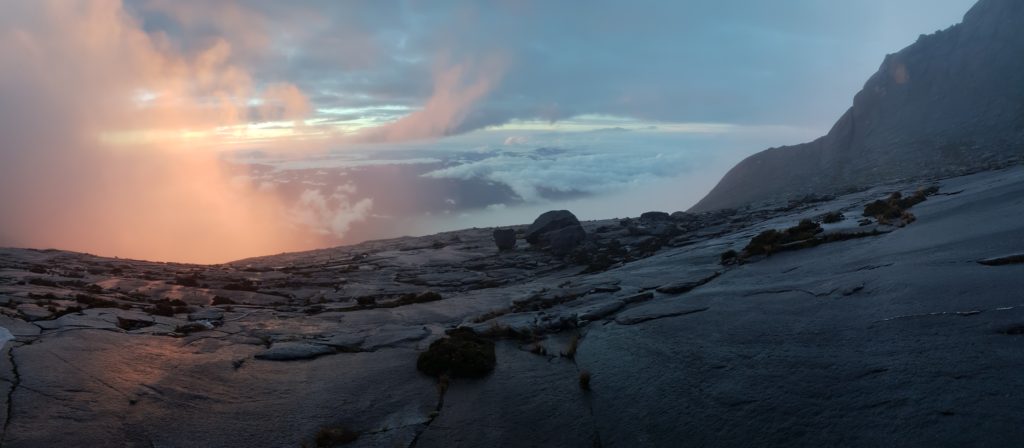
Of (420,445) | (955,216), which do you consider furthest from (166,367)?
(955,216)

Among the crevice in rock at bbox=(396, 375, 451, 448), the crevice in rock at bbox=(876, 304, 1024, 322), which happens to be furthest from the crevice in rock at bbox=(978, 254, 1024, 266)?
the crevice in rock at bbox=(396, 375, 451, 448)

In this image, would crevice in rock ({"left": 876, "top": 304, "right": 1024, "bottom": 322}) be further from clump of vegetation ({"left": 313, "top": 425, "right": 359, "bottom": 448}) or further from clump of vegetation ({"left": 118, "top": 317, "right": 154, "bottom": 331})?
clump of vegetation ({"left": 118, "top": 317, "right": 154, "bottom": 331})

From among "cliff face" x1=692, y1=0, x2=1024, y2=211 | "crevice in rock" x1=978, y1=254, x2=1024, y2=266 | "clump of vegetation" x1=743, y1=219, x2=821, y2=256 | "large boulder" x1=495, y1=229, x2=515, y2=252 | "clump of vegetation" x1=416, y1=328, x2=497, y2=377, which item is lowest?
"clump of vegetation" x1=416, y1=328, x2=497, y2=377

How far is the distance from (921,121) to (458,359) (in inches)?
5661

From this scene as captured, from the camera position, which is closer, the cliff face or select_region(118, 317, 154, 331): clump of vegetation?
select_region(118, 317, 154, 331): clump of vegetation

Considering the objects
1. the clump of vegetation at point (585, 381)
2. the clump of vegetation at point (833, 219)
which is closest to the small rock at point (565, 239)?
the clump of vegetation at point (833, 219)

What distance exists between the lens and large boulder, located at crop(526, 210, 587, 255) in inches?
1686

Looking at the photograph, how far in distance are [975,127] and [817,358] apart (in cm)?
12473

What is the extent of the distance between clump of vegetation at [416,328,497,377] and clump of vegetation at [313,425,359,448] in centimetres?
369

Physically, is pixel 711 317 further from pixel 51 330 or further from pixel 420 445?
pixel 51 330

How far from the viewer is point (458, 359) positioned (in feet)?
48.7

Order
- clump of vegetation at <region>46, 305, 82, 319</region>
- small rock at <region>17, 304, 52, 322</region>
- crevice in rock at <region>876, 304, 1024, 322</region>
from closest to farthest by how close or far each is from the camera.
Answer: crevice in rock at <region>876, 304, 1024, 322</region> < small rock at <region>17, 304, 52, 322</region> < clump of vegetation at <region>46, 305, 82, 319</region>

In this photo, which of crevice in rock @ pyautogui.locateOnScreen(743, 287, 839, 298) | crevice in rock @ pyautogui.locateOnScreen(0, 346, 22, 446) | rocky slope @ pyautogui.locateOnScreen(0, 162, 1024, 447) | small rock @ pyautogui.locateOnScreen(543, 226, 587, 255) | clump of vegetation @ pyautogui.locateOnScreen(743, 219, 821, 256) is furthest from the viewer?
small rock @ pyautogui.locateOnScreen(543, 226, 587, 255)

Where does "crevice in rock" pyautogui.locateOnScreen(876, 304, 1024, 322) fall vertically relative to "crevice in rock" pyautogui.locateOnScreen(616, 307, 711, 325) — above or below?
above
